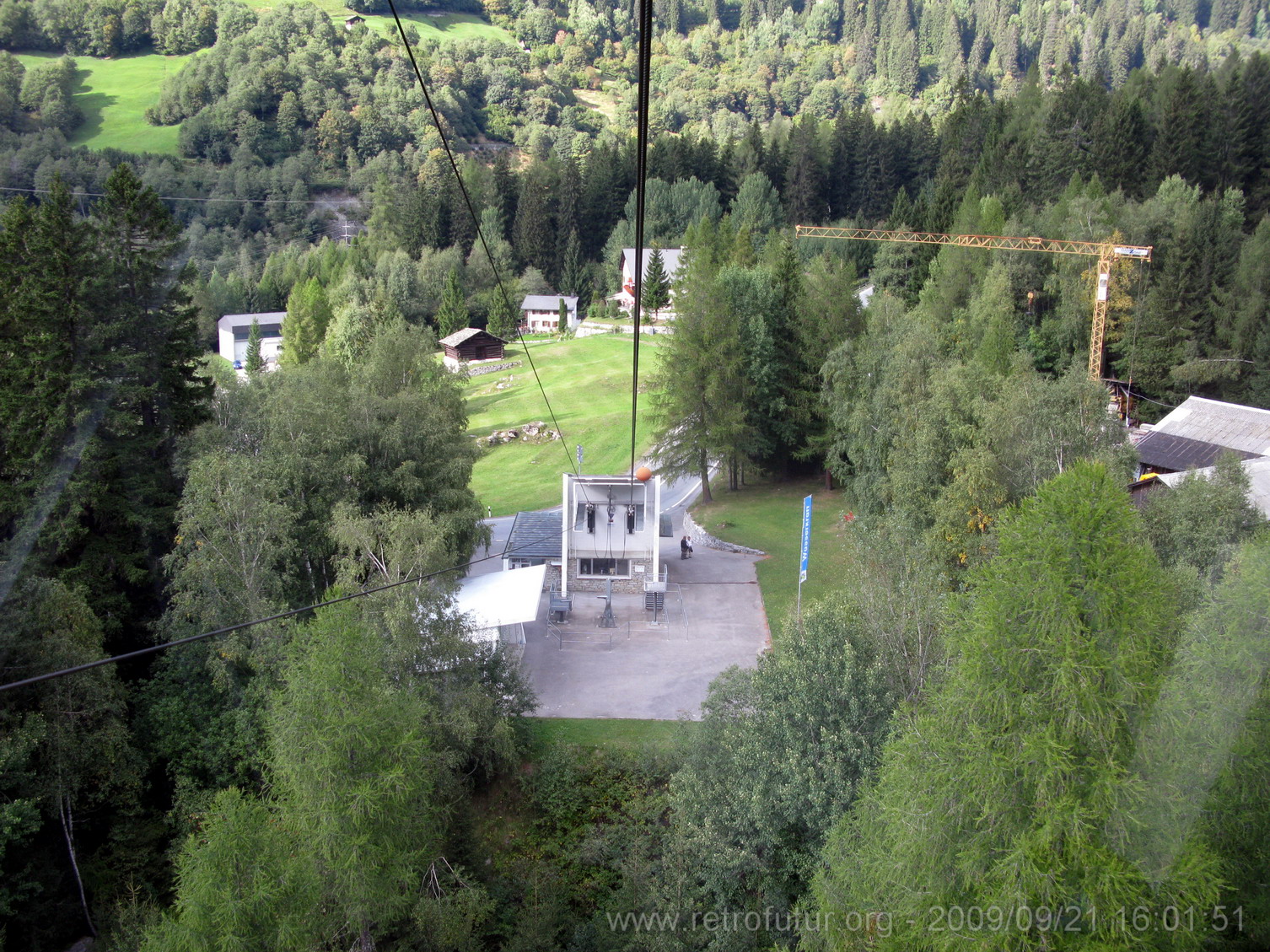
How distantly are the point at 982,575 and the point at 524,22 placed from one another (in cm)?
16553

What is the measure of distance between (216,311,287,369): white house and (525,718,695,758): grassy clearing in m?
54.7

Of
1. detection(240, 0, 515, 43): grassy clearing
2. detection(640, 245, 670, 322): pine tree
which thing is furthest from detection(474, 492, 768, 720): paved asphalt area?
detection(240, 0, 515, 43): grassy clearing

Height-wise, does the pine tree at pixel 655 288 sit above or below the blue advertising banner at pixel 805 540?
above

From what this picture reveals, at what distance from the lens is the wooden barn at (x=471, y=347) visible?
190 ft

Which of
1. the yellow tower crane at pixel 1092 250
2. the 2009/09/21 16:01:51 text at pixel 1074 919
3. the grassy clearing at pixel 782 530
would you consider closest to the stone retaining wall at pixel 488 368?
the grassy clearing at pixel 782 530

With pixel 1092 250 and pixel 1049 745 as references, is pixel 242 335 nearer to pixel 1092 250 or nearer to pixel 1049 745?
pixel 1092 250

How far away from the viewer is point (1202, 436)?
31.8 metres

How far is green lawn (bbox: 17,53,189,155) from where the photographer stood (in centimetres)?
9912

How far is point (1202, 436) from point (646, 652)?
2350cm

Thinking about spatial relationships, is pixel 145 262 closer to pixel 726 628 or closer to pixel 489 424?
pixel 726 628

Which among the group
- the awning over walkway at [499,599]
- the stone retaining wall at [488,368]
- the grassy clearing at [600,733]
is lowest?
the grassy clearing at [600,733]

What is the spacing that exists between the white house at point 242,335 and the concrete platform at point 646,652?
49878 millimetres

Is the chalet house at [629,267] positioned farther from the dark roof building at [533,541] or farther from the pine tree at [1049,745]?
the pine tree at [1049,745]

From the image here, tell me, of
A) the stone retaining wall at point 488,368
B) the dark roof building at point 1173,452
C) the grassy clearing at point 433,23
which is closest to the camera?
the dark roof building at point 1173,452
